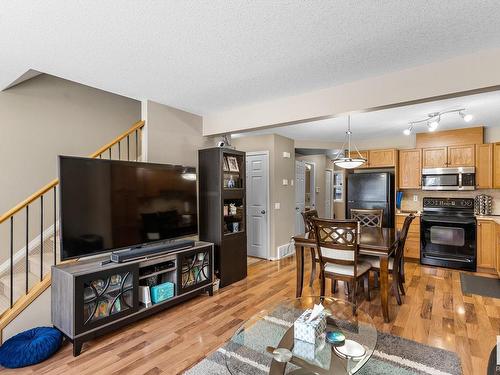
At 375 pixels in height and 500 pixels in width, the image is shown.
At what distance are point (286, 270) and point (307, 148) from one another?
2671mm

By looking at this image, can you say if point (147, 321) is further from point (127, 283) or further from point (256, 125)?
point (256, 125)

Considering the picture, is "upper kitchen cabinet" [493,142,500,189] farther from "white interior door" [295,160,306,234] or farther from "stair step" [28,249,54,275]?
"stair step" [28,249,54,275]

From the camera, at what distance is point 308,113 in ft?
10.5

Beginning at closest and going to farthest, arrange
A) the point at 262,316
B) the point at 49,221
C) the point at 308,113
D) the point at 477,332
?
the point at 262,316 < the point at 477,332 < the point at 308,113 < the point at 49,221

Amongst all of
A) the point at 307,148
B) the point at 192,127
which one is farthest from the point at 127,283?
the point at 307,148

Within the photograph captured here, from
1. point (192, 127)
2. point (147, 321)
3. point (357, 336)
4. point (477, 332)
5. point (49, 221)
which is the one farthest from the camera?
point (192, 127)

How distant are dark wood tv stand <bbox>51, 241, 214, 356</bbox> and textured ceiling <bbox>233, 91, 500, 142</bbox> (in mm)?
2607

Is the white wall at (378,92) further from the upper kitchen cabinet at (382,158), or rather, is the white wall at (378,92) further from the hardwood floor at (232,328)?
the upper kitchen cabinet at (382,158)

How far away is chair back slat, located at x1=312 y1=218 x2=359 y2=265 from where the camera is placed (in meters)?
2.68

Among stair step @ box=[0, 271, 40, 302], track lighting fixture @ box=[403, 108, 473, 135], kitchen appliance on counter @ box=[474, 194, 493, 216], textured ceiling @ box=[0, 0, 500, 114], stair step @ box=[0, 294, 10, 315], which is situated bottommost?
stair step @ box=[0, 294, 10, 315]

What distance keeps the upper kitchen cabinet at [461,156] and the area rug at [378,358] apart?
3.65 metres

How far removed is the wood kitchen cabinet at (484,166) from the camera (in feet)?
14.7

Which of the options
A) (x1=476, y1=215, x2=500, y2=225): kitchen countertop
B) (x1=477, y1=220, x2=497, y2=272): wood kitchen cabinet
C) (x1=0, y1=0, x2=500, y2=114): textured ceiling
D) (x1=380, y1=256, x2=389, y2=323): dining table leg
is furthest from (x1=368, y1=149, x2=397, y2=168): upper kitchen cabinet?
(x1=380, y1=256, x2=389, y2=323): dining table leg

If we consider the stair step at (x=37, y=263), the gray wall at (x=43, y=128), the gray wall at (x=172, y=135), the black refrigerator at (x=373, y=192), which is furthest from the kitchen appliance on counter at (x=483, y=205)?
the stair step at (x=37, y=263)
